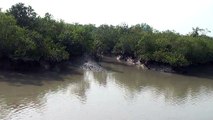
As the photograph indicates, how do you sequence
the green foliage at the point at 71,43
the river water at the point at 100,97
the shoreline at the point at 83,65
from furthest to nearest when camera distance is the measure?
the shoreline at the point at 83,65 → the green foliage at the point at 71,43 → the river water at the point at 100,97

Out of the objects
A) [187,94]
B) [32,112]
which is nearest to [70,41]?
[187,94]

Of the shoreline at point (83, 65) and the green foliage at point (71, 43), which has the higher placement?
the green foliage at point (71, 43)

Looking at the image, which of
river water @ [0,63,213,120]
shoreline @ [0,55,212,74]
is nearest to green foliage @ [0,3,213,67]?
shoreline @ [0,55,212,74]

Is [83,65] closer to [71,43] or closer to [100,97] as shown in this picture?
[71,43]

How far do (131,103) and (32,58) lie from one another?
34.7ft

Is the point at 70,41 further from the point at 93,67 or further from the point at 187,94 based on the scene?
the point at 187,94

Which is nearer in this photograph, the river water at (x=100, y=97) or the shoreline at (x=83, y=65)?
the river water at (x=100, y=97)

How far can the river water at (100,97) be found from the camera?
71.0 feet

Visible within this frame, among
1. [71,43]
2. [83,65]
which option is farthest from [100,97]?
[71,43]

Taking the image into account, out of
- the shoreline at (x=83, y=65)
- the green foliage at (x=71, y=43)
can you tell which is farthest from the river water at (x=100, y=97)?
the green foliage at (x=71, y=43)

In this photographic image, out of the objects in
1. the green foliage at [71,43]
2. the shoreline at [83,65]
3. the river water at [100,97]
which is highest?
the green foliage at [71,43]

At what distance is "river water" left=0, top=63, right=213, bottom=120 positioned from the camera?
21641 mm

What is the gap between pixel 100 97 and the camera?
26.5 meters

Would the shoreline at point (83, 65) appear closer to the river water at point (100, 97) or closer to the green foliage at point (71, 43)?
the green foliage at point (71, 43)
